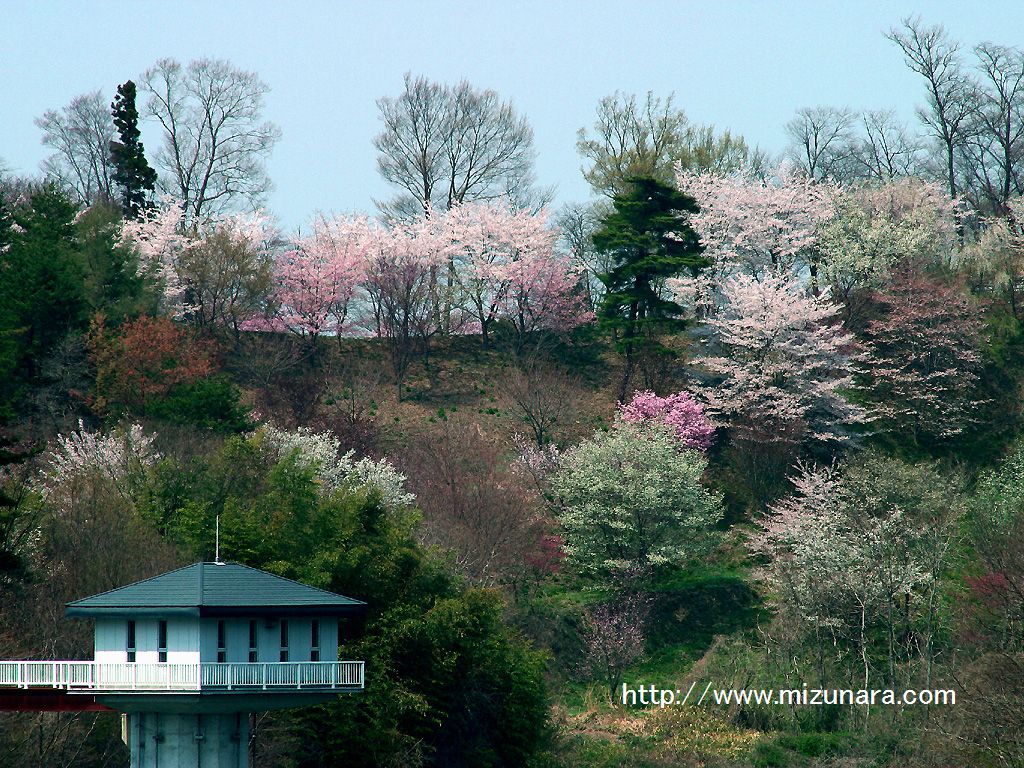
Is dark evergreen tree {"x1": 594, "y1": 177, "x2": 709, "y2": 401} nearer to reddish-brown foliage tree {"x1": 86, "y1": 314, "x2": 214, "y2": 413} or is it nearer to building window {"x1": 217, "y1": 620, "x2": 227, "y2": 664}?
reddish-brown foliage tree {"x1": 86, "y1": 314, "x2": 214, "y2": 413}

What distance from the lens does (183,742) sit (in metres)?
30.0

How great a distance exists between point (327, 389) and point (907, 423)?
71.5 ft

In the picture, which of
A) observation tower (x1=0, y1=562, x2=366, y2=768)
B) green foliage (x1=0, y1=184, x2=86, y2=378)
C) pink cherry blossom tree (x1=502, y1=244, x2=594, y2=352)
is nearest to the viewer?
observation tower (x1=0, y1=562, x2=366, y2=768)

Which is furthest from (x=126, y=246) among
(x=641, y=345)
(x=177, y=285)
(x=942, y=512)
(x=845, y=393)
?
(x=942, y=512)

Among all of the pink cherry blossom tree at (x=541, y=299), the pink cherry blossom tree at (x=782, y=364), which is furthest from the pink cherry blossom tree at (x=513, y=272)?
the pink cherry blossom tree at (x=782, y=364)

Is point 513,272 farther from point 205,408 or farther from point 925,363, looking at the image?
point 205,408

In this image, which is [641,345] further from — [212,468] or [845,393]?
[212,468]

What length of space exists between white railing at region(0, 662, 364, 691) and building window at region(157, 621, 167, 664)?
34 centimetres

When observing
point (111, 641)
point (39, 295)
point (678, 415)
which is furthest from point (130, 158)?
point (111, 641)

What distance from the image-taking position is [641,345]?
195ft

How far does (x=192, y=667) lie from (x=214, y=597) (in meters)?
1.40

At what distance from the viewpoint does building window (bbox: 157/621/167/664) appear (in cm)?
2967

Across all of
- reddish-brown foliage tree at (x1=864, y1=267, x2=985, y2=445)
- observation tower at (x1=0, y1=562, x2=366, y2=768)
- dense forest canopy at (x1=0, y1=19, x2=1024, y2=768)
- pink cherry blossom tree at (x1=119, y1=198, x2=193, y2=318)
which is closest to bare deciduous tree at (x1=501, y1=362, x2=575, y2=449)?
dense forest canopy at (x1=0, y1=19, x2=1024, y2=768)

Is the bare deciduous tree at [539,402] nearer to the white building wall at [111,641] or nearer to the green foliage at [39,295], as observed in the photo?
the green foliage at [39,295]
